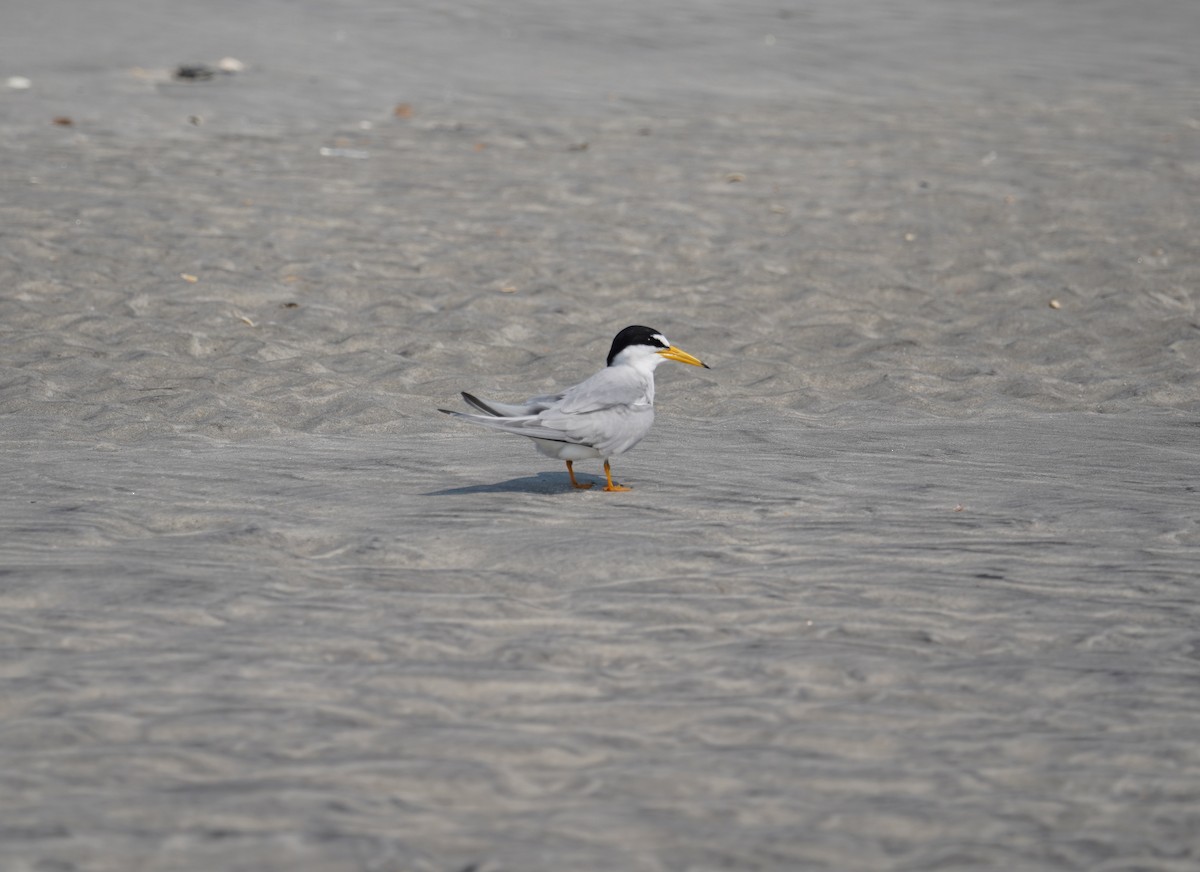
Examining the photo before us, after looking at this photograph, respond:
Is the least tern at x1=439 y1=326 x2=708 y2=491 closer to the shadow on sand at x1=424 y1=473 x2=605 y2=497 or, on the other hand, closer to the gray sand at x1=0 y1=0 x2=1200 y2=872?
the shadow on sand at x1=424 y1=473 x2=605 y2=497

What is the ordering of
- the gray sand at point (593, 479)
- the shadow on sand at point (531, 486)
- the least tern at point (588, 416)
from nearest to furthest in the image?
1. the gray sand at point (593, 479)
2. the least tern at point (588, 416)
3. the shadow on sand at point (531, 486)

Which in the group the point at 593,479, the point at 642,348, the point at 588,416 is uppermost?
the point at 642,348

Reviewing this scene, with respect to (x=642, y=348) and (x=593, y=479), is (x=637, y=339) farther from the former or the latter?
(x=593, y=479)

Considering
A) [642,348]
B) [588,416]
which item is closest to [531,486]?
[588,416]

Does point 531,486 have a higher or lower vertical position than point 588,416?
lower

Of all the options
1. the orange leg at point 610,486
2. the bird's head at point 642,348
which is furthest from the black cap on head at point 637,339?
the orange leg at point 610,486

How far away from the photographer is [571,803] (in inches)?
135

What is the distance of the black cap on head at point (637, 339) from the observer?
629 centimetres

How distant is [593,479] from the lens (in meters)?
6.35

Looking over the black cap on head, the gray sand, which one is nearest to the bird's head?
the black cap on head

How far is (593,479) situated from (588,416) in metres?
0.64

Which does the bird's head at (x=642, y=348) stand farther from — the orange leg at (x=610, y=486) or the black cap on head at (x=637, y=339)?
the orange leg at (x=610, y=486)

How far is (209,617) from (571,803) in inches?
61.9

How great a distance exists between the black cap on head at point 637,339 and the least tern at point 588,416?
0.03 metres
